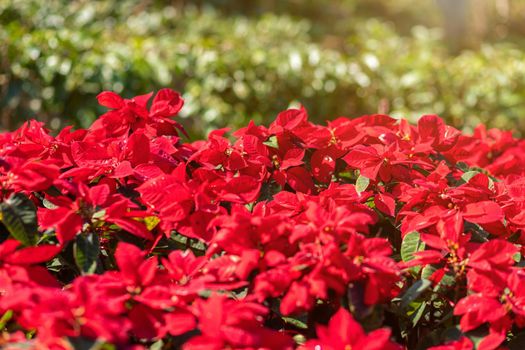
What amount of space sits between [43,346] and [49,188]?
45 centimetres

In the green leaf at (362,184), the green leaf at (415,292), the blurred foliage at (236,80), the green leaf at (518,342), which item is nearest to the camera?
the green leaf at (415,292)

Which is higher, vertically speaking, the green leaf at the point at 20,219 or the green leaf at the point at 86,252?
the green leaf at the point at 20,219

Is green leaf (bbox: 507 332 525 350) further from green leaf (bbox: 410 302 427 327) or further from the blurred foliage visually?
the blurred foliage

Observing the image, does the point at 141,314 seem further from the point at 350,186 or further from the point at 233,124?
the point at 233,124

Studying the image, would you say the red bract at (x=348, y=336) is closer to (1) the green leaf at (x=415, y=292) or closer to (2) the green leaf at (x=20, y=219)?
(1) the green leaf at (x=415, y=292)

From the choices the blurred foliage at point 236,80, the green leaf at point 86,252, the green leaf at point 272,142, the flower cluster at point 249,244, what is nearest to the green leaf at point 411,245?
the flower cluster at point 249,244

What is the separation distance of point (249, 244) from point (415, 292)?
1.04ft

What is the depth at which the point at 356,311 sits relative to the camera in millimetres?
1165

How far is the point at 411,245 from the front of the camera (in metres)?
1.38

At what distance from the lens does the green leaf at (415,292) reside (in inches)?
47.7

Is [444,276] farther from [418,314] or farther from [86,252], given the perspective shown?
Result: [86,252]

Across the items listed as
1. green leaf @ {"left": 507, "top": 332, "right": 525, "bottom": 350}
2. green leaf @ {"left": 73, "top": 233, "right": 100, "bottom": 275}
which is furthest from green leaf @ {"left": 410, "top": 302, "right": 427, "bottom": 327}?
green leaf @ {"left": 73, "top": 233, "right": 100, "bottom": 275}

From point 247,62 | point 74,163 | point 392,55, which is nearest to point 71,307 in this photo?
point 74,163

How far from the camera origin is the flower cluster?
3.63 feet
